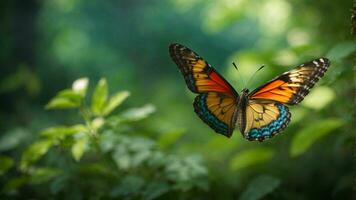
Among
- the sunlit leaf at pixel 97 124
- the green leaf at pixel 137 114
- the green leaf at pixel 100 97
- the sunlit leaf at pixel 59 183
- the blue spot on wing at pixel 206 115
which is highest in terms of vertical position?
the green leaf at pixel 100 97

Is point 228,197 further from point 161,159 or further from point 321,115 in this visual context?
point 321,115

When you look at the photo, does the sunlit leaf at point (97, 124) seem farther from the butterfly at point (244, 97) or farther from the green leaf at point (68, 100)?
the butterfly at point (244, 97)

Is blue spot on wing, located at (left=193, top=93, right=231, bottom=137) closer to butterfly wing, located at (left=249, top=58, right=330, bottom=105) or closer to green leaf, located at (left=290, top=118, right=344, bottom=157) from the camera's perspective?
butterfly wing, located at (left=249, top=58, right=330, bottom=105)

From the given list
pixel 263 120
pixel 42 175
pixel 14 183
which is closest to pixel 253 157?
pixel 263 120

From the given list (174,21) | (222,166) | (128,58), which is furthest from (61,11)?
(222,166)

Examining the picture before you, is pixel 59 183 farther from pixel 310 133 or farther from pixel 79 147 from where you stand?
pixel 310 133

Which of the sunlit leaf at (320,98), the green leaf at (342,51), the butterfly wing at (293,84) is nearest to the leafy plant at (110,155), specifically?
the butterfly wing at (293,84)
